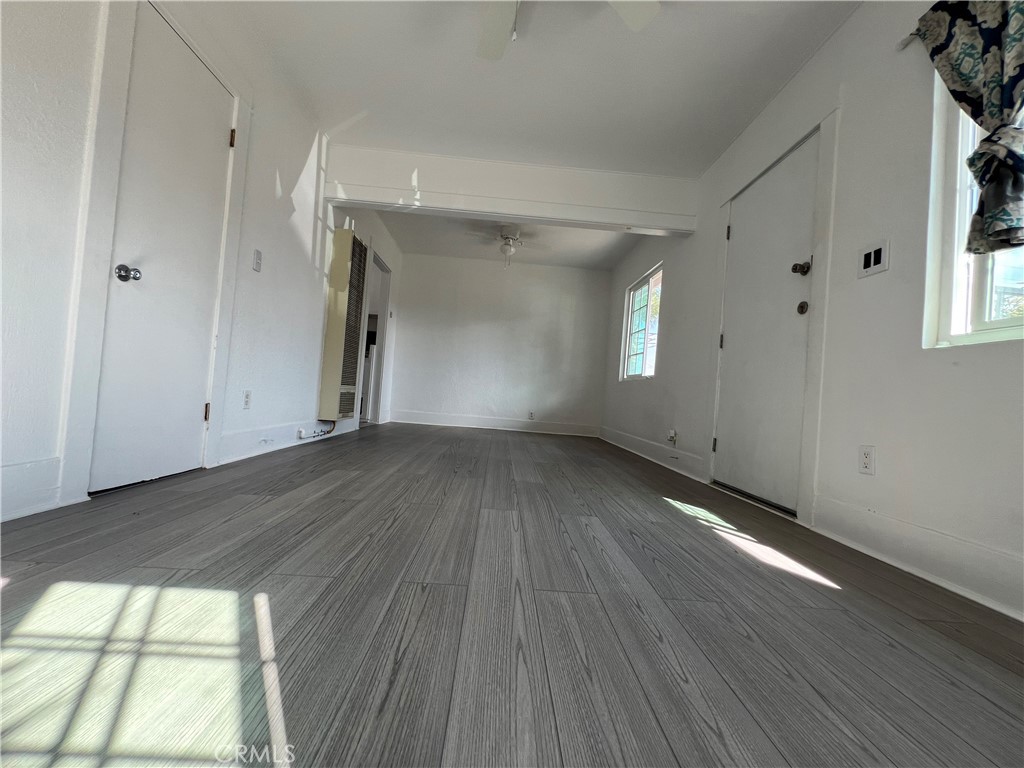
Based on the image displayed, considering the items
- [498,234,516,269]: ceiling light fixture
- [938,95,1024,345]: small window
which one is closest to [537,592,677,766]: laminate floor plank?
[938,95,1024,345]: small window

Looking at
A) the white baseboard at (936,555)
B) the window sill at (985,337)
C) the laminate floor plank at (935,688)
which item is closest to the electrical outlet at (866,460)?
the white baseboard at (936,555)

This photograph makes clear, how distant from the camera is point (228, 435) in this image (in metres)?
2.54

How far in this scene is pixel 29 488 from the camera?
4.63 ft

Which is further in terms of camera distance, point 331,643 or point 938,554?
point 938,554

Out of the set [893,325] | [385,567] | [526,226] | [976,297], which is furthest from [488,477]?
[526,226]

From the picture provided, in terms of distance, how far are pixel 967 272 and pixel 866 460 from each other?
0.73 metres

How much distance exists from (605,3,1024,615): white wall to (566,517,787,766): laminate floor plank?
102 centimetres

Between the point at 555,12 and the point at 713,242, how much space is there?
6.28 feet

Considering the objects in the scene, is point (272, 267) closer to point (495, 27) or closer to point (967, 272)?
point (495, 27)

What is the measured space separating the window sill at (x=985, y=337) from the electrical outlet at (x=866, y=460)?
45cm

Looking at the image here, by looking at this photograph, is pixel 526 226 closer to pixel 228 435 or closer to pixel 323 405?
pixel 323 405

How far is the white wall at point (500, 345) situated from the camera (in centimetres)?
662

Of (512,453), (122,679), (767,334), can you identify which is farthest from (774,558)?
(512,453)

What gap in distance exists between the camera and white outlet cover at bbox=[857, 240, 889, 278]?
68.1 inches
